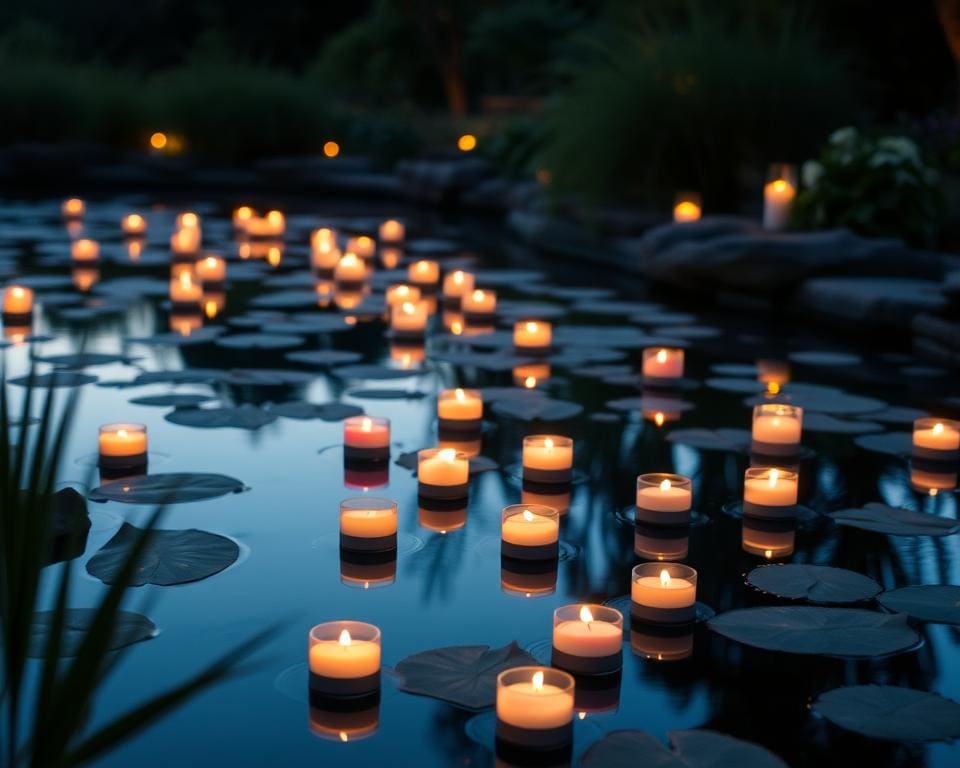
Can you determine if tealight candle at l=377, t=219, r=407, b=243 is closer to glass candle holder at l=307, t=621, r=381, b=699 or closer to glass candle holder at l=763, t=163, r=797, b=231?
glass candle holder at l=763, t=163, r=797, b=231

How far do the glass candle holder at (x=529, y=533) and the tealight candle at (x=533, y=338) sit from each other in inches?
96.9

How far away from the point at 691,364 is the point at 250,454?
2.22 m

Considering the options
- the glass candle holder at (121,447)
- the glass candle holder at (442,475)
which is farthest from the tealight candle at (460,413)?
the glass candle holder at (121,447)

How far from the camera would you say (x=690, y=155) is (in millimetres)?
8891

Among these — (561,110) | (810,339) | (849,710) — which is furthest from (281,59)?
(849,710)

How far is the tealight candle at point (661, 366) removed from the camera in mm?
4973

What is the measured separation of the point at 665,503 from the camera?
3.25 meters

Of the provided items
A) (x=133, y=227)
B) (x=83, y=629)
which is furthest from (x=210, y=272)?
(x=83, y=629)

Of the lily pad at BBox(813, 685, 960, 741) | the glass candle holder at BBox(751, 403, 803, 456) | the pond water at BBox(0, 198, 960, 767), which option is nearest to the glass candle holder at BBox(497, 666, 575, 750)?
the pond water at BBox(0, 198, 960, 767)

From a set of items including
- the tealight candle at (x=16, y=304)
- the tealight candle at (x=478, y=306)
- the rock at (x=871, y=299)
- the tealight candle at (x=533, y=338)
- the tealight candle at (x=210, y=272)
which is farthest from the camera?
the tealight candle at (x=210, y=272)

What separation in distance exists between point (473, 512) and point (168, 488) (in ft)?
2.56

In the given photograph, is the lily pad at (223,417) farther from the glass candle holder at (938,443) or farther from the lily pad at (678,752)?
the lily pad at (678,752)

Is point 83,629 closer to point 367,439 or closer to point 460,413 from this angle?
point 367,439

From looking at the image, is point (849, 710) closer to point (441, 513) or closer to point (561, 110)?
point (441, 513)
